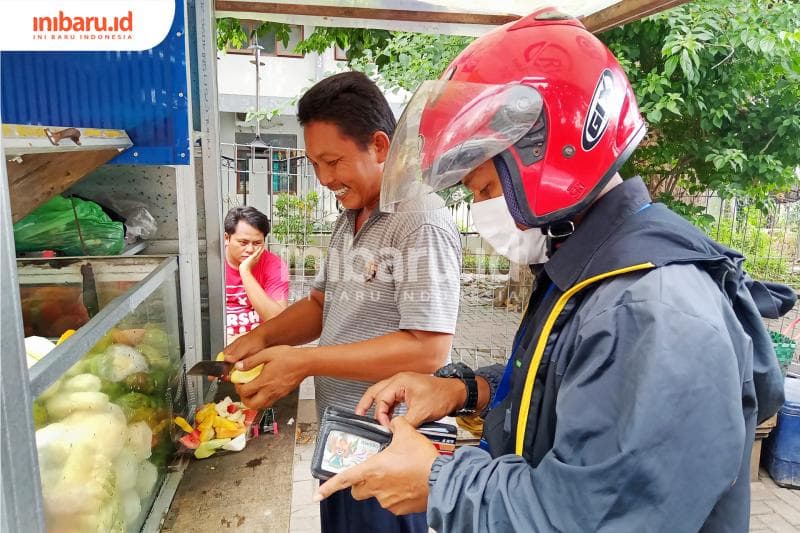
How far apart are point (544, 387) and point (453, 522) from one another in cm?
31

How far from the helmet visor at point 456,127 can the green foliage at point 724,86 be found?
11.5ft

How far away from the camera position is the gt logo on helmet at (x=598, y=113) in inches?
42.3

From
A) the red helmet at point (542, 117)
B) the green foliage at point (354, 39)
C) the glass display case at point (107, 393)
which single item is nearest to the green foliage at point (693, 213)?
the green foliage at point (354, 39)

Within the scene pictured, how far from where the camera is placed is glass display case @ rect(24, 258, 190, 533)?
3.60ft

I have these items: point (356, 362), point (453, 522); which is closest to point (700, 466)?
Result: point (453, 522)

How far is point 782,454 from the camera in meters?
4.34

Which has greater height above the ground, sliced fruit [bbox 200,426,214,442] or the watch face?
the watch face

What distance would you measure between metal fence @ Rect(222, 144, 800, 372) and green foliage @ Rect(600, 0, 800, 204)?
54 centimetres

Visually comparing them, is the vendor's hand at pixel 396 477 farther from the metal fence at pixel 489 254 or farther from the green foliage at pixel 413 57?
the green foliage at pixel 413 57

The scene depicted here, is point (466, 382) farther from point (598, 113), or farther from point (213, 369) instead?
point (213, 369)

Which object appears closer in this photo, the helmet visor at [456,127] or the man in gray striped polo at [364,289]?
the helmet visor at [456,127]

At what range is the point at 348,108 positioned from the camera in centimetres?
199

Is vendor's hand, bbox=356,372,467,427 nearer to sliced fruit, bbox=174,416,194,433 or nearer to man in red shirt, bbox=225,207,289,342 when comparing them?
sliced fruit, bbox=174,416,194,433

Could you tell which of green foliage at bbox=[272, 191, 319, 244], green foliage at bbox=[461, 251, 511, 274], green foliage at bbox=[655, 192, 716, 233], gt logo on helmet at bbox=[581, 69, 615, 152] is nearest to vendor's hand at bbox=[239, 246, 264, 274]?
gt logo on helmet at bbox=[581, 69, 615, 152]
